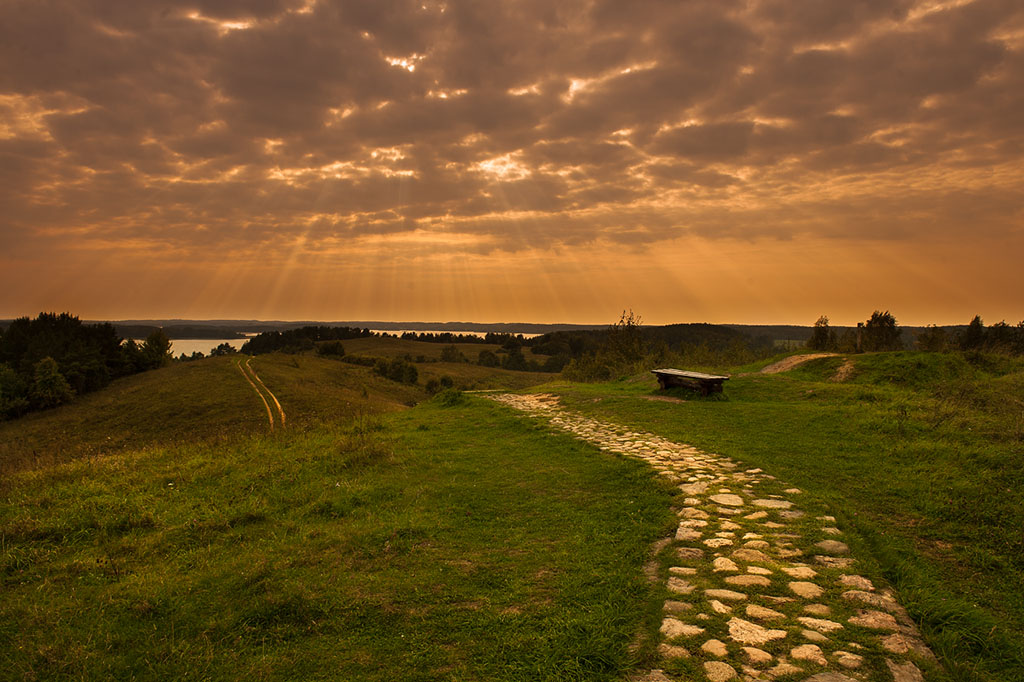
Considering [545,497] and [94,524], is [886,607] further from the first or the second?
[94,524]

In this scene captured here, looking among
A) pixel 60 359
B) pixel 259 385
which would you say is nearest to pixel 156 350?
pixel 60 359

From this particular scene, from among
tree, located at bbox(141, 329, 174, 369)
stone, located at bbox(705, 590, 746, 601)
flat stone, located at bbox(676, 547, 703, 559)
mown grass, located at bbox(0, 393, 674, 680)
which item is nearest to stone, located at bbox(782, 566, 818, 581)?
stone, located at bbox(705, 590, 746, 601)

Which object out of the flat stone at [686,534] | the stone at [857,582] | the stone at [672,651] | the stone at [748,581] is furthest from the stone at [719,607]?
the flat stone at [686,534]

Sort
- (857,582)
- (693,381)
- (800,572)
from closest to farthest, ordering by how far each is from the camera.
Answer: (857,582) < (800,572) < (693,381)

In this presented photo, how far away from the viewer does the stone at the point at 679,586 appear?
419 centimetres

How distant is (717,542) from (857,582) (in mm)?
1293

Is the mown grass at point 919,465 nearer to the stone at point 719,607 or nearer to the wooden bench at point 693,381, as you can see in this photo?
the wooden bench at point 693,381

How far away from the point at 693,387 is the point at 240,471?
14.3 m

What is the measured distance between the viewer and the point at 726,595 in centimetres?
406

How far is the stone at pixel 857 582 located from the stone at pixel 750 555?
63 cm

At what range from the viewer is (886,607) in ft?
12.5

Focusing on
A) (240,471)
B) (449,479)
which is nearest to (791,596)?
(449,479)

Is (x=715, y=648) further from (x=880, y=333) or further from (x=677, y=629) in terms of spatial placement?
(x=880, y=333)

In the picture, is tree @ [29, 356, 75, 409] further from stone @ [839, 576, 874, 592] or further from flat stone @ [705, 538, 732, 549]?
stone @ [839, 576, 874, 592]
